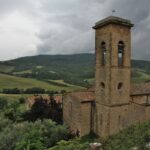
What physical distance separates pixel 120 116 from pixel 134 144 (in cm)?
1252

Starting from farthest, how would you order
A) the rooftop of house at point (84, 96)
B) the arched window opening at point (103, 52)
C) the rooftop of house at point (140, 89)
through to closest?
the rooftop of house at point (140, 89) < the rooftop of house at point (84, 96) < the arched window opening at point (103, 52)

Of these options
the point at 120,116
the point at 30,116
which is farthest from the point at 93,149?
the point at 30,116

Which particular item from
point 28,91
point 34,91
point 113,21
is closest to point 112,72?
point 113,21

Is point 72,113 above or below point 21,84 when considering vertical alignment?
below

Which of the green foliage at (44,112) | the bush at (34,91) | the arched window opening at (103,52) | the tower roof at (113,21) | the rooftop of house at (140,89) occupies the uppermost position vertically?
the tower roof at (113,21)

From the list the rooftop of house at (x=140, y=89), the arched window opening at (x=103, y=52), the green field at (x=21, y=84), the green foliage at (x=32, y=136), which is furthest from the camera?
the green field at (x=21, y=84)

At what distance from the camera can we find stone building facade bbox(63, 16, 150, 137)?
2986 centimetres

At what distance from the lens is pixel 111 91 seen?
3006 cm

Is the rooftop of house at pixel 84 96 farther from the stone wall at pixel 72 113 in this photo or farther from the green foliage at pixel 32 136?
the green foliage at pixel 32 136

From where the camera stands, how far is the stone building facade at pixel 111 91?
2986cm

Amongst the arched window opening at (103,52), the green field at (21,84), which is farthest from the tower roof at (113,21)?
the green field at (21,84)

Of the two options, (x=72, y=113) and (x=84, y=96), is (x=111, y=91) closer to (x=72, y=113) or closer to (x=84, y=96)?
(x=84, y=96)

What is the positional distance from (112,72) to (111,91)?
2184mm

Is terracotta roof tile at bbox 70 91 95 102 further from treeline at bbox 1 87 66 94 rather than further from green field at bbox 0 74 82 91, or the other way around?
green field at bbox 0 74 82 91
